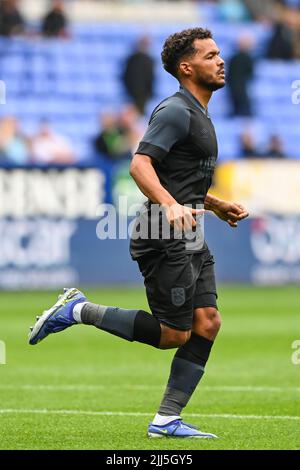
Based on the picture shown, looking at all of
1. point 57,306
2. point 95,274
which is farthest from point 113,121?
point 57,306

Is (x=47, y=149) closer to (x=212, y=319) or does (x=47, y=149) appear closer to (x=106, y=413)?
(x=106, y=413)

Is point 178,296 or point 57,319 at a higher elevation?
point 178,296

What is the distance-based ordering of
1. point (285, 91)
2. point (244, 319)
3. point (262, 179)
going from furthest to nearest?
point (285, 91)
point (262, 179)
point (244, 319)

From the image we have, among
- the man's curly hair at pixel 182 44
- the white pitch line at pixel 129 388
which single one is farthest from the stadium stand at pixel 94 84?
the man's curly hair at pixel 182 44

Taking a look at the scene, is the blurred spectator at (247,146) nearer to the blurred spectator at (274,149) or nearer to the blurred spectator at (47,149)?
the blurred spectator at (274,149)

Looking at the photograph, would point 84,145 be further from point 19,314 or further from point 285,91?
point 19,314

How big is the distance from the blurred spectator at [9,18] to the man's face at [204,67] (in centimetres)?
1838

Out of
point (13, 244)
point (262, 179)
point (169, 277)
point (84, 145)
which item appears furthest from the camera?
point (84, 145)

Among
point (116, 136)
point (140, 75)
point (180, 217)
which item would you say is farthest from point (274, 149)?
point (180, 217)

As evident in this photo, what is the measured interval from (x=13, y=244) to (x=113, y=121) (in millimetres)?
4518

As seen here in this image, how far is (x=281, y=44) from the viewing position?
28.1 m

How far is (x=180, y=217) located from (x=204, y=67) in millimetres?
1060

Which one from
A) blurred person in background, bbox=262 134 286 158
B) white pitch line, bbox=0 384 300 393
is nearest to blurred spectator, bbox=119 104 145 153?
blurred person in background, bbox=262 134 286 158

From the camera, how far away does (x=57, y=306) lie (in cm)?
710
